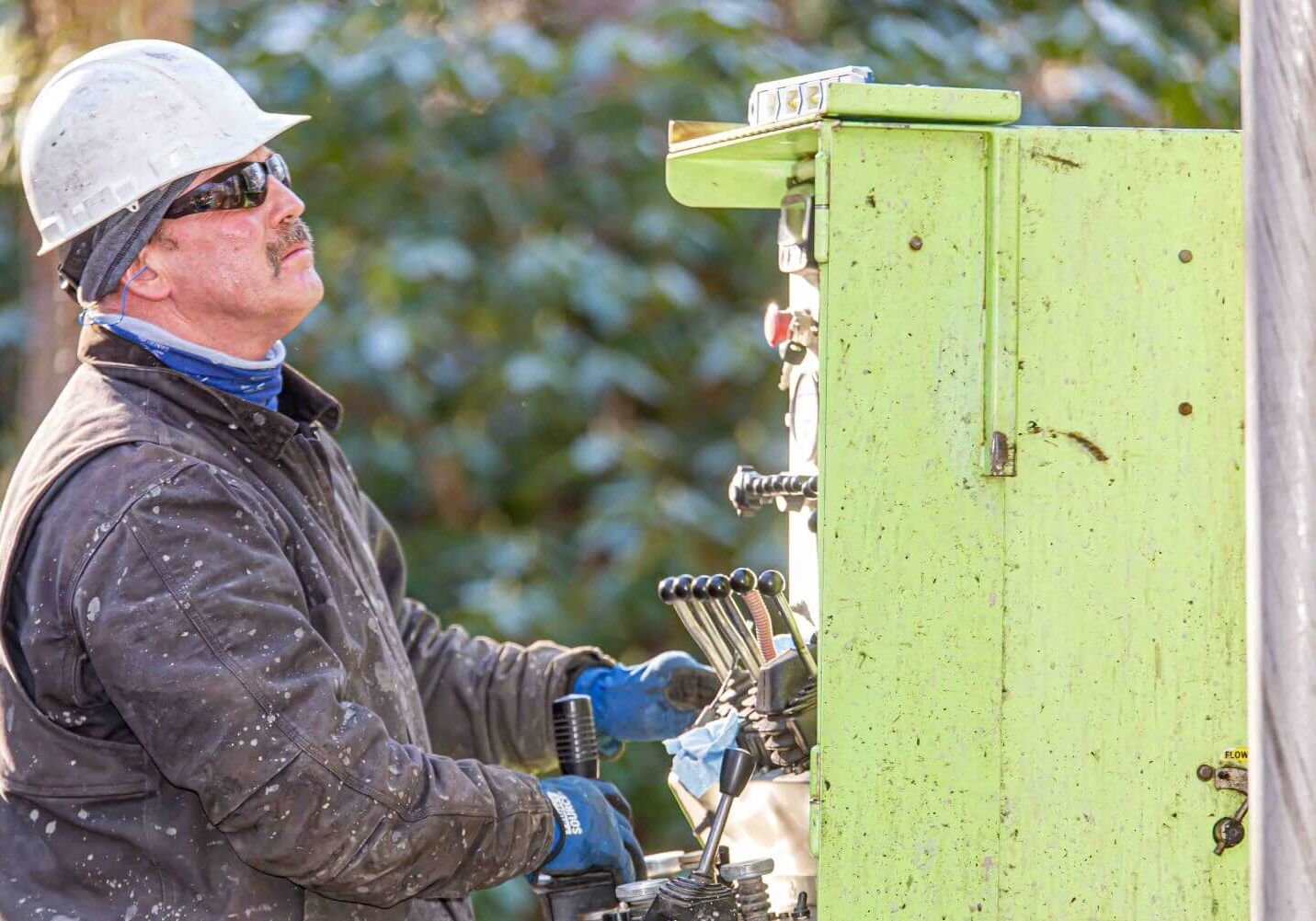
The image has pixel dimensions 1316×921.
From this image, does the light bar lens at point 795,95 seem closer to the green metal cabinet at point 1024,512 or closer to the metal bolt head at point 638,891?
the green metal cabinet at point 1024,512

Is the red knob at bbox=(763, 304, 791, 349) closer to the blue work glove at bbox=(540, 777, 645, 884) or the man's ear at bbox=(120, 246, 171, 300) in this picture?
the blue work glove at bbox=(540, 777, 645, 884)

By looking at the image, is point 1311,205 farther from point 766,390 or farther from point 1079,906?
point 766,390

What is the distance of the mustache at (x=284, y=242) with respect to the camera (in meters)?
1.96

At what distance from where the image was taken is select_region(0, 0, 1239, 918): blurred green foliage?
4.17 m

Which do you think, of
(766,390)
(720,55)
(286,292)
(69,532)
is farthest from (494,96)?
(69,532)

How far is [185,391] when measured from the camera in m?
1.81

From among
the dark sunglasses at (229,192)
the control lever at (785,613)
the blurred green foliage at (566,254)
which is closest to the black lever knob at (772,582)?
the control lever at (785,613)

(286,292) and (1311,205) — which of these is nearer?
(1311,205)

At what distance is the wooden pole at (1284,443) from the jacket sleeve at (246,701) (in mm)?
897

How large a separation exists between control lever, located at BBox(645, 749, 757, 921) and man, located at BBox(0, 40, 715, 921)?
0.57 feet

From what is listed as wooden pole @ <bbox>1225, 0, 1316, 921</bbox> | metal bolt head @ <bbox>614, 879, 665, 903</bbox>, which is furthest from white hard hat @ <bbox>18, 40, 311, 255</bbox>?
wooden pole @ <bbox>1225, 0, 1316, 921</bbox>

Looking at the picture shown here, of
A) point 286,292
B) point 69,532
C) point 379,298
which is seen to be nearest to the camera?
point 69,532

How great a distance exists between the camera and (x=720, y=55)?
4312mm

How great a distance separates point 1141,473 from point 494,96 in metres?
A: 3.22
